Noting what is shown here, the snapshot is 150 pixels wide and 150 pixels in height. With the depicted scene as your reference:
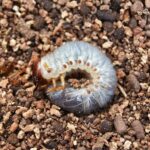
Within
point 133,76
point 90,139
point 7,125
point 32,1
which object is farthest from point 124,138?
point 32,1

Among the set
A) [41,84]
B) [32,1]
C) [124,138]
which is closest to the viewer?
[124,138]

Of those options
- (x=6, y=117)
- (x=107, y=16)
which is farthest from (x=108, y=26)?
(x=6, y=117)

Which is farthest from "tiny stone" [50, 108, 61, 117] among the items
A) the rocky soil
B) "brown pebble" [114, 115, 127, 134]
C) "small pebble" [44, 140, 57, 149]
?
"brown pebble" [114, 115, 127, 134]

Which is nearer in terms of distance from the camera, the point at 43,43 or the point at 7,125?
the point at 7,125

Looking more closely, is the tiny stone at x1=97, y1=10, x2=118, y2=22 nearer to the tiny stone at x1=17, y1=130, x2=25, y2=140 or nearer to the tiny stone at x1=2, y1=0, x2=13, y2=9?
the tiny stone at x1=2, y1=0, x2=13, y2=9

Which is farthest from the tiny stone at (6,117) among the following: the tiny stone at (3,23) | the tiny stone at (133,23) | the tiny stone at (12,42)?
the tiny stone at (133,23)

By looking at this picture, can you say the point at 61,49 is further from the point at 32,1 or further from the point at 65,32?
the point at 32,1

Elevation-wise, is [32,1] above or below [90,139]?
above
